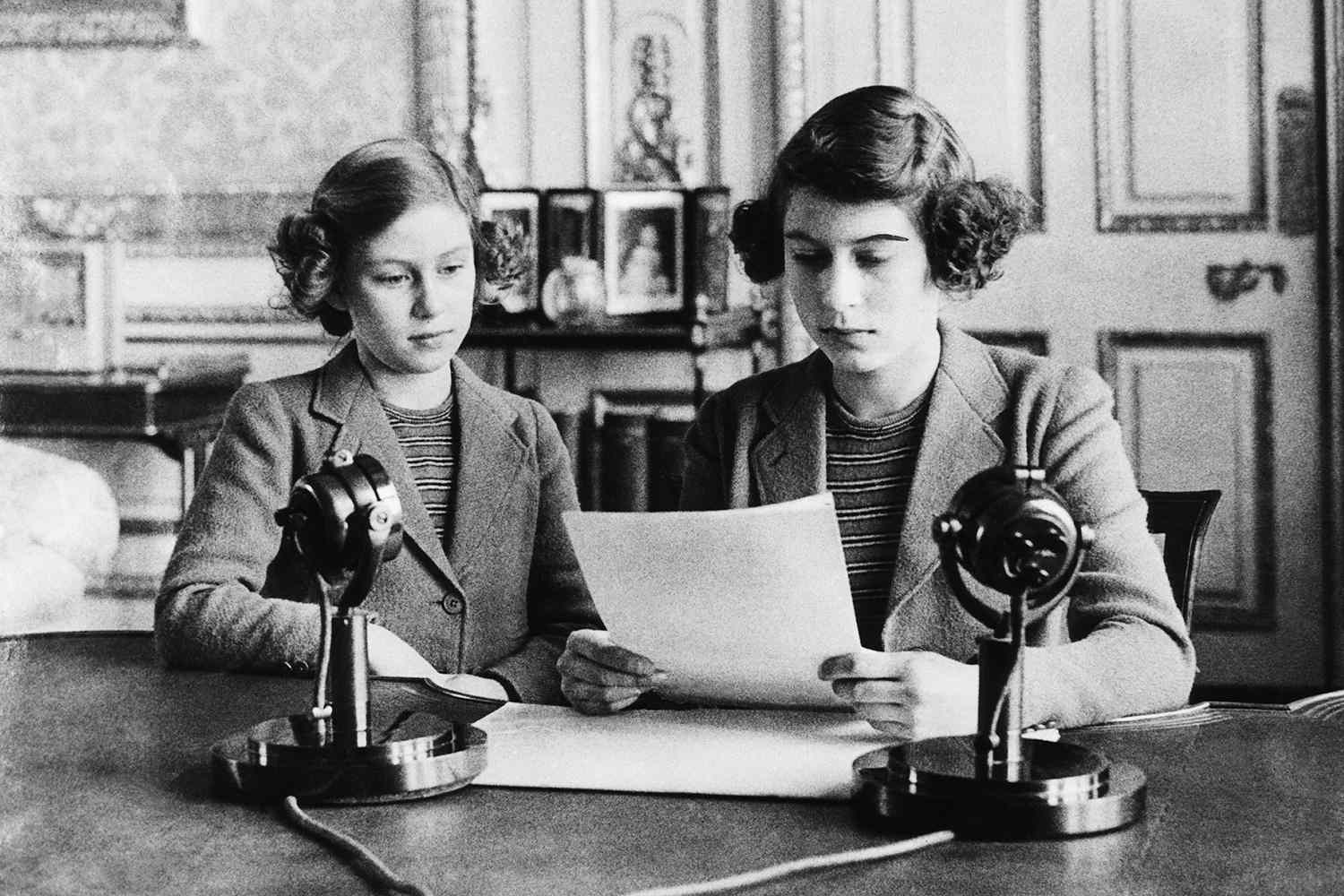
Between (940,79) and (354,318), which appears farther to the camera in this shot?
(940,79)

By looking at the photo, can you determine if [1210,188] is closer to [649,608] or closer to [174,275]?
[174,275]

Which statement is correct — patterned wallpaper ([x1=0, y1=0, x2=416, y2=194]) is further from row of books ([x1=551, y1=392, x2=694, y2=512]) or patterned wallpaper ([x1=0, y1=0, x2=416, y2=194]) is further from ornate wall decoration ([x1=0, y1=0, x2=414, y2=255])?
row of books ([x1=551, y1=392, x2=694, y2=512])

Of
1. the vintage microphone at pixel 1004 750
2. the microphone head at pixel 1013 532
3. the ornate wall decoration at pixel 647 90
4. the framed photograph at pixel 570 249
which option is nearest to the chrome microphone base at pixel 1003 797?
the vintage microphone at pixel 1004 750

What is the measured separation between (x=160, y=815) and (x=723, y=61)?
3423 millimetres

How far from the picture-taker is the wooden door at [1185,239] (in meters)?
4.06

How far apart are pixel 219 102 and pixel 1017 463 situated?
3.47m

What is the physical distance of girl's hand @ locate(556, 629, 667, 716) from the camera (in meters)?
1.50

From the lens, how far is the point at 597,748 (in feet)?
4.52

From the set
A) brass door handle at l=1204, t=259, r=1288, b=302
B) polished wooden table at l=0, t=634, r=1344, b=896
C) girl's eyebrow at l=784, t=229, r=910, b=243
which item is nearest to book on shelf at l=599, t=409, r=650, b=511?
brass door handle at l=1204, t=259, r=1288, b=302

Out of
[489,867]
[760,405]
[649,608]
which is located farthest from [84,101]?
[489,867]

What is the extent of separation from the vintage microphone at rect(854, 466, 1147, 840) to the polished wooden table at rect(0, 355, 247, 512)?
3.31 meters

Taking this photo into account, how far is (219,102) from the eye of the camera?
4691 mm

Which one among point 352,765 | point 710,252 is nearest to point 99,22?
point 710,252

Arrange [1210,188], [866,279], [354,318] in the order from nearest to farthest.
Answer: [866,279] < [354,318] < [1210,188]
